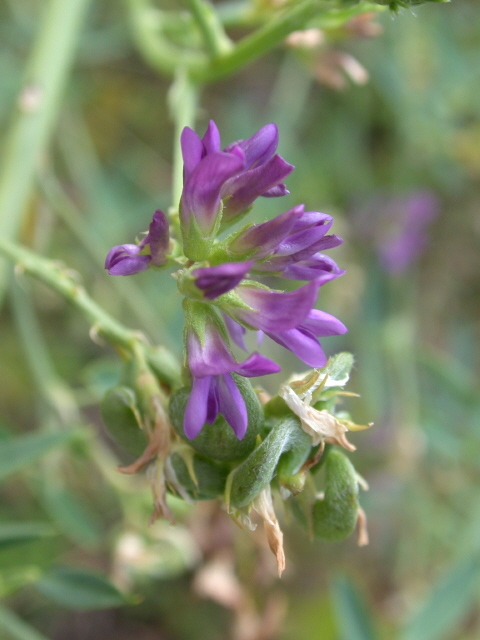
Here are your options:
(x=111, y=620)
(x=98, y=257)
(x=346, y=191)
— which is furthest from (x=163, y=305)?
(x=111, y=620)

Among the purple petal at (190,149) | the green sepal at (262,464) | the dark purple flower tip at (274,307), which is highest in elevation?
the purple petal at (190,149)

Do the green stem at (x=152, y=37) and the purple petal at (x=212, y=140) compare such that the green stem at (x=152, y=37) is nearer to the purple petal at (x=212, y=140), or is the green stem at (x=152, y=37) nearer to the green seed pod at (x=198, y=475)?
the purple petal at (x=212, y=140)

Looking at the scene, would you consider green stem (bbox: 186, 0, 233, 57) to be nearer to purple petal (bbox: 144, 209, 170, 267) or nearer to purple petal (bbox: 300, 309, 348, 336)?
purple petal (bbox: 144, 209, 170, 267)

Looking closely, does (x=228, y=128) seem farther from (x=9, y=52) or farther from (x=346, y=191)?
(x=9, y=52)

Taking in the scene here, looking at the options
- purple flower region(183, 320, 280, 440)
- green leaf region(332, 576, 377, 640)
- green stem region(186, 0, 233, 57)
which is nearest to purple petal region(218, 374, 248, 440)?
purple flower region(183, 320, 280, 440)

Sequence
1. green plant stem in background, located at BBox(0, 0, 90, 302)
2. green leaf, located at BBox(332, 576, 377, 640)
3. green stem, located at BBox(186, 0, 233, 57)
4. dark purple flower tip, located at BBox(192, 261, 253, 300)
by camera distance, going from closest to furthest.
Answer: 1. dark purple flower tip, located at BBox(192, 261, 253, 300)
2. green stem, located at BBox(186, 0, 233, 57)
3. green plant stem in background, located at BBox(0, 0, 90, 302)
4. green leaf, located at BBox(332, 576, 377, 640)

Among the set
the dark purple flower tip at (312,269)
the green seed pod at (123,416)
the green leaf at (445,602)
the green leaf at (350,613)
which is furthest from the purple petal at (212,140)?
the green leaf at (445,602)

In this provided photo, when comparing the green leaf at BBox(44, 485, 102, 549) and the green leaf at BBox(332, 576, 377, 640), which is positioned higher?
the green leaf at BBox(44, 485, 102, 549)

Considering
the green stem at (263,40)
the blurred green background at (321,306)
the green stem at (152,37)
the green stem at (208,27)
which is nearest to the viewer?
the green stem at (263,40)

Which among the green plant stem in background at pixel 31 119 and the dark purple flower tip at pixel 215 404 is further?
the green plant stem in background at pixel 31 119
